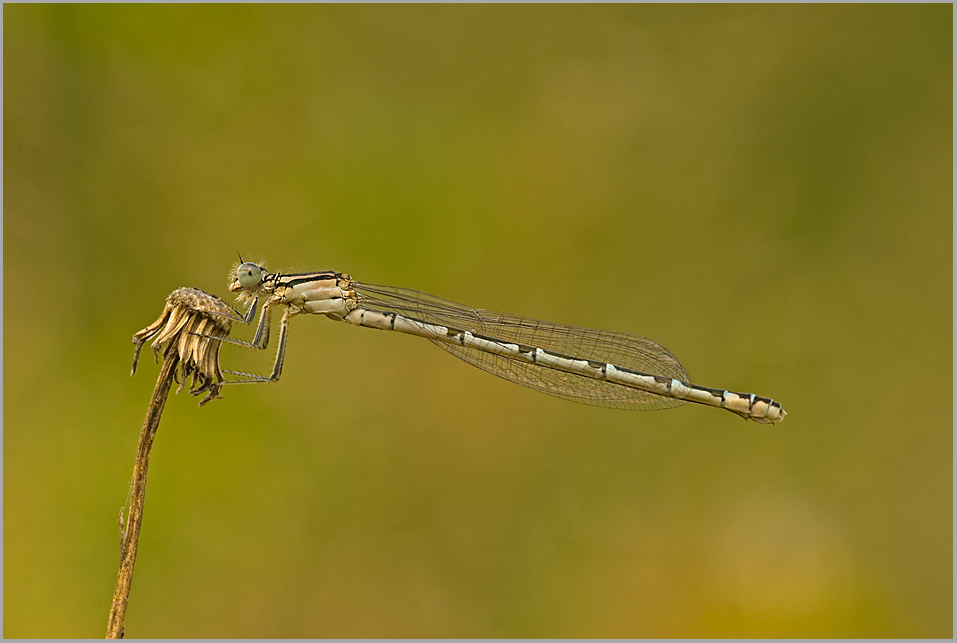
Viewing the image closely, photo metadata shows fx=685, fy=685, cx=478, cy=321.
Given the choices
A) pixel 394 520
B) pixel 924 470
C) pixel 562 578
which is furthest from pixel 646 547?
pixel 924 470

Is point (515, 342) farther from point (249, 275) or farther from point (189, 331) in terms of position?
point (189, 331)

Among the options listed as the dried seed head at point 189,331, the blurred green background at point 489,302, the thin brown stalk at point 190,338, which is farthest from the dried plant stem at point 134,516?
the blurred green background at point 489,302

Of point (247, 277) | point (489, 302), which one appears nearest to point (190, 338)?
point (247, 277)

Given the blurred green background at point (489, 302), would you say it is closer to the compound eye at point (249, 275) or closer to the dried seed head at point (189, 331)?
the compound eye at point (249, 275)

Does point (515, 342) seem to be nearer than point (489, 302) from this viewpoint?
Yes

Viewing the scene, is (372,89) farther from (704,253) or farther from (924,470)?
(924,470)

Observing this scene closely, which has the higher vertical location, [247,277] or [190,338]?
[247,277]

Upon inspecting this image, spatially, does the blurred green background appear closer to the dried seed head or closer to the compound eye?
the compound eye

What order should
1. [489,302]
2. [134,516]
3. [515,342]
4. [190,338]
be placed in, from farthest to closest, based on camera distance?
[489,302], [515,342], [190,338], [134,516]
